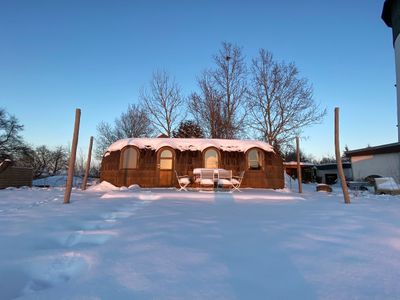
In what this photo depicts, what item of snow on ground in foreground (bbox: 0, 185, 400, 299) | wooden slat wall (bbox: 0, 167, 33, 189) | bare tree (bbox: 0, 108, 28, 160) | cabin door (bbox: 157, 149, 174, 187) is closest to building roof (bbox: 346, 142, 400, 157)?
cabin door (bbox: 157, 149, 174, 187)

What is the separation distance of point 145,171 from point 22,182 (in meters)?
7.15

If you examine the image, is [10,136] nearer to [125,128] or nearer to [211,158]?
[125,128]

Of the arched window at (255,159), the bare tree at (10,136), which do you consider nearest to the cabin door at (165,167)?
the arched window at (255,159)

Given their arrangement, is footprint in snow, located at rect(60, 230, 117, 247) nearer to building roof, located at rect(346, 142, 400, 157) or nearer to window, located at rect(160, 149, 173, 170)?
window, located at rect(160, 149, 173, 170)

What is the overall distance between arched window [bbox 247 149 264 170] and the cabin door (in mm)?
4483

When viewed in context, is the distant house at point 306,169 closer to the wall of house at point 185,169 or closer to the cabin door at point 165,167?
the wall of house at point 185,169

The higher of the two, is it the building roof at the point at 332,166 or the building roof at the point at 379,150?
the building roof at the point at 379,150

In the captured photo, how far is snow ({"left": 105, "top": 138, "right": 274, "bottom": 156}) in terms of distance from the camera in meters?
14.3

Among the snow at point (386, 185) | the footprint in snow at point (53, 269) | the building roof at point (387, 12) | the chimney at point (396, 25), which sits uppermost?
the building roof at point (387, 12)

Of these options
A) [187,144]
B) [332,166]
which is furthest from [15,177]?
[332,166]

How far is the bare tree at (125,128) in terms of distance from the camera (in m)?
30.3

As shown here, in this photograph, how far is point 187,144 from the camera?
14750mm

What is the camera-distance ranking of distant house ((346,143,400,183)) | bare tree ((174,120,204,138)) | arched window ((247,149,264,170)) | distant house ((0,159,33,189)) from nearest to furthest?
distant house ((0,159,33,189)) < arched window ((247,149,264,170)) < distant house ((346,143,400,183)) < bare tree ((174,120,204,138))

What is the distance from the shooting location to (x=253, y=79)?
2217 cm
